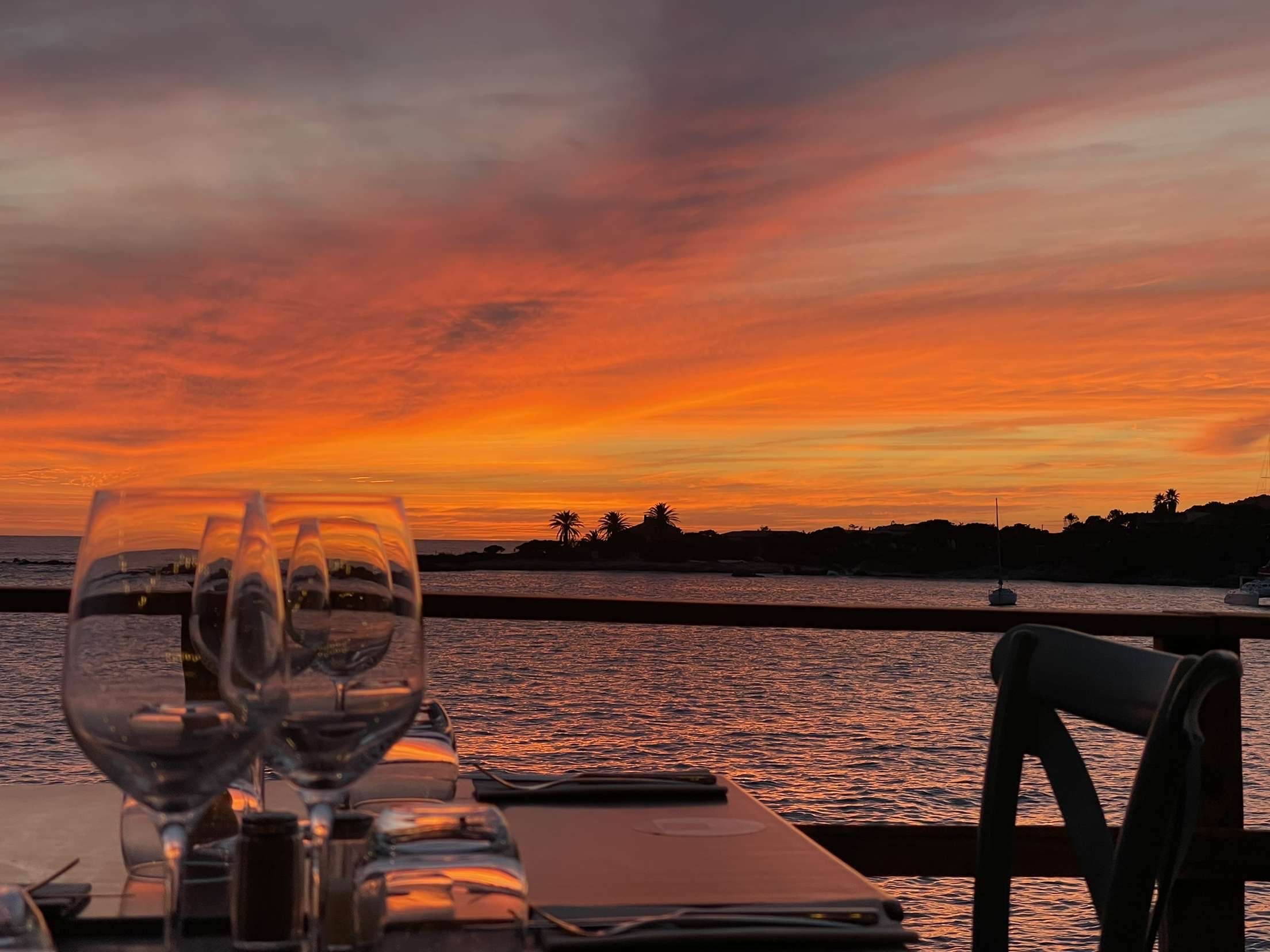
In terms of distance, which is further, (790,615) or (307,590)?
(790,615)

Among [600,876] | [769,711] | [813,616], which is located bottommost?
[769,711]

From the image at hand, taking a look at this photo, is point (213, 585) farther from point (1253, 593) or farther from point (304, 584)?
point (1253, 593)

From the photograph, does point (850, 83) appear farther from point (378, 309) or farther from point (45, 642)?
point (45, 642)

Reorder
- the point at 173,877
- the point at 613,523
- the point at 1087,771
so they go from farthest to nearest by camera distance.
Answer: the point at 613,523
the point at 1087,771
the point at 173,877

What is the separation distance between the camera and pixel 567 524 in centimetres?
2934

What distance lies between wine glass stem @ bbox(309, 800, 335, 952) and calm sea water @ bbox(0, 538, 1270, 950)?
72.3 inches

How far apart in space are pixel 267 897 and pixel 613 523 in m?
28.3

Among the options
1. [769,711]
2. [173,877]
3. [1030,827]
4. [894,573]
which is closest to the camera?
[173,877]

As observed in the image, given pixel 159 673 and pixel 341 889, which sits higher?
pixel 159 673

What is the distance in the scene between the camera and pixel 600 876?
0.89 m

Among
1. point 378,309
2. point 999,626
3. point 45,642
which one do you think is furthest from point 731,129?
point 45,642

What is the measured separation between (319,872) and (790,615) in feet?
5.56

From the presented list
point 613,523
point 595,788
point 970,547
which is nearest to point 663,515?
point 613,523

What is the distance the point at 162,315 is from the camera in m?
13.6
